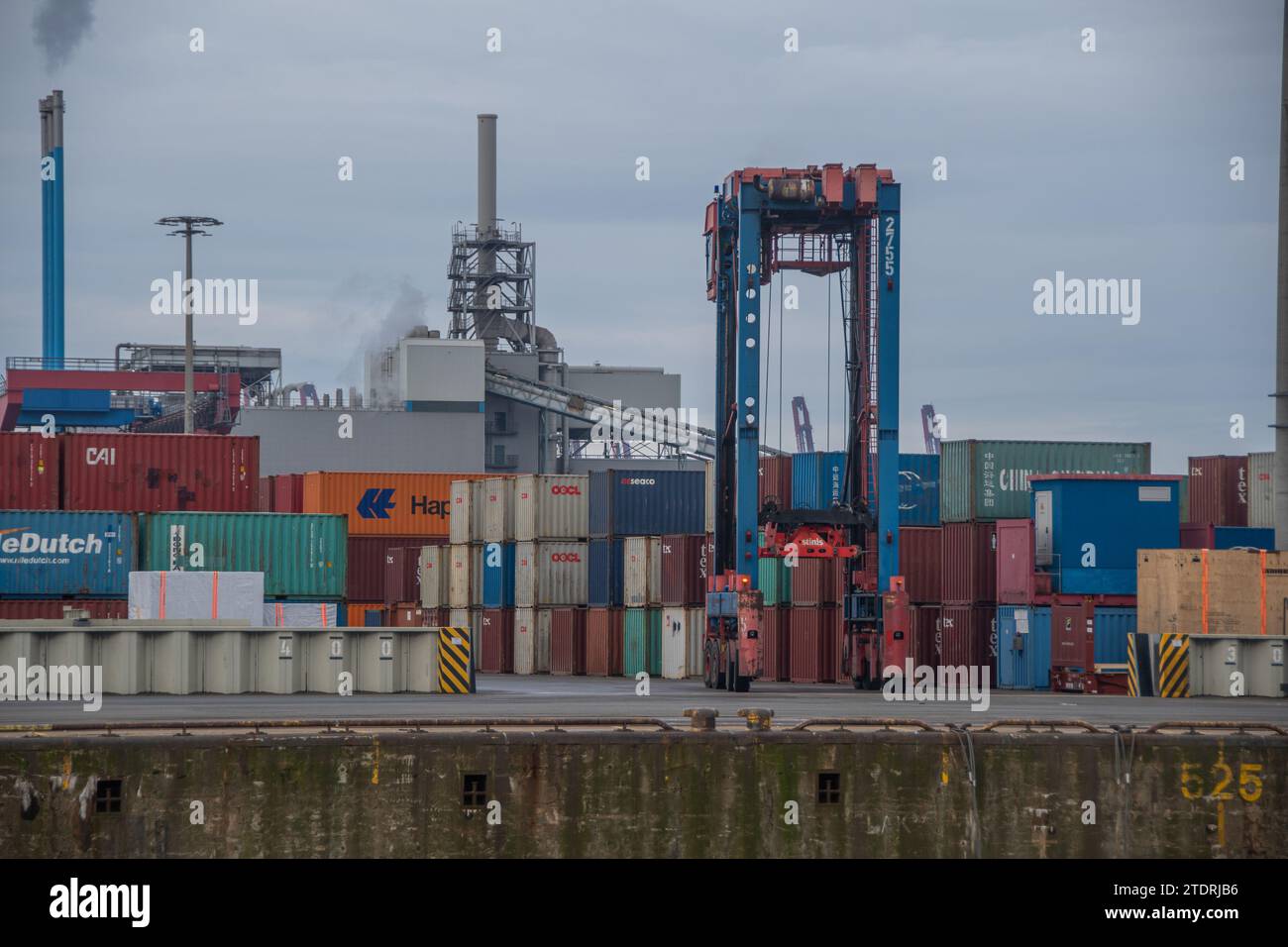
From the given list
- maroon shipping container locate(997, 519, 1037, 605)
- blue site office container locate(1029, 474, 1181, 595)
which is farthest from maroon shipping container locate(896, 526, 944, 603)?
blue site office container locate(1029, 474, 1181, 595)

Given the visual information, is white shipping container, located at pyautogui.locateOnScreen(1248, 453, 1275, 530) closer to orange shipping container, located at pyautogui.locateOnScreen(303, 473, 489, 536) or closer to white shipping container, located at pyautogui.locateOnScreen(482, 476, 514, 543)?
white shipping container, located at pyautogui.locateOnScreen(482, 476, 514, 543)

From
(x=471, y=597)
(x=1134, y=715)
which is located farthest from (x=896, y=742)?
(x=471, y=597)

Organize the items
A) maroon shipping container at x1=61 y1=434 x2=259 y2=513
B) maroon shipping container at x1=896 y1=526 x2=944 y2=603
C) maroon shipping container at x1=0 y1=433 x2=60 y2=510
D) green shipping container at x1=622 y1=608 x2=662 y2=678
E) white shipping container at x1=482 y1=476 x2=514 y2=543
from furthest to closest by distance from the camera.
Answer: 1. white shipping container at x1=482 y1=476 x2=514 y2=543
2. green shipping container at x1=622 y1=608 x2=662 y2=678
3. maroon shipping container at x1=61 y1=434 x2=259 y2=513
4. maroon shipping container at x1=0 y1=433 x2=60 y2=510
5. maroon shipping container at x1=896 y1=526 x2=944 y2=603

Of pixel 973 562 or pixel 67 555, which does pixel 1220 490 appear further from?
pixel 67 555

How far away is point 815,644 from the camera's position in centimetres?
4916

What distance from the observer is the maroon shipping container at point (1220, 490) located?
59375mm

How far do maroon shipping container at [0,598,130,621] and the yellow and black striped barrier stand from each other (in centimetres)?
1138

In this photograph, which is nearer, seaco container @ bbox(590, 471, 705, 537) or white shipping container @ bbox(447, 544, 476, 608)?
seaco container @ bbox(590, 471, 705, 537)

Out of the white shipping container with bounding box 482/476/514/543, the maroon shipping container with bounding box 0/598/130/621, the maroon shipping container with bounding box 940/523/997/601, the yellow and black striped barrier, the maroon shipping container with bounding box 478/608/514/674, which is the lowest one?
the maroon shipping container with bounding box 478/608/514/674

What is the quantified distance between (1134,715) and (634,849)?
1031 cm

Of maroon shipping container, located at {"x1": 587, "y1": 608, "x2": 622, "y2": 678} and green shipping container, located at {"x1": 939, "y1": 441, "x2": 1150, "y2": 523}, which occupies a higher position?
green shipping container, located at {"x1": 939, "y1": 441, "x2": 1150, "y2": 523}

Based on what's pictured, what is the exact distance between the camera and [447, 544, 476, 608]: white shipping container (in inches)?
2520

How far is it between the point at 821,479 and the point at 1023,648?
295 inches
